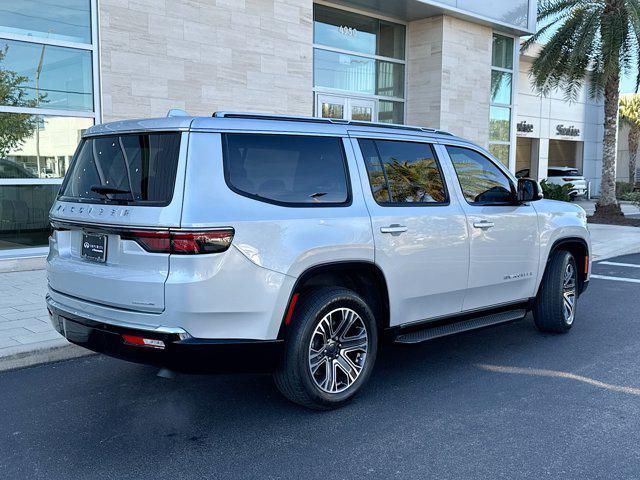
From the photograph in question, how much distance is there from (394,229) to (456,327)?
114 cm

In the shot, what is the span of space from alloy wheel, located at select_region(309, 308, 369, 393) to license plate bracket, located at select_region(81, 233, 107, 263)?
4.74ft

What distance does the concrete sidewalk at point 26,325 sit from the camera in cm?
532

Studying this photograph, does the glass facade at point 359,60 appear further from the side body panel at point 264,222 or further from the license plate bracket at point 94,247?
the license plate bracket at point 94,247

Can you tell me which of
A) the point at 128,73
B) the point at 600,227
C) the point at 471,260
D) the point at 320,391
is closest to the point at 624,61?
the point at 600,227

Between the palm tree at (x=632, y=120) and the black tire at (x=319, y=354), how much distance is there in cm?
4058

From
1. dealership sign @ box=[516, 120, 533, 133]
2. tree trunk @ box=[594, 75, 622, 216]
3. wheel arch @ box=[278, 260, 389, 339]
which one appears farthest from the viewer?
dealership sign @ box=[516, 120, 533, 133]

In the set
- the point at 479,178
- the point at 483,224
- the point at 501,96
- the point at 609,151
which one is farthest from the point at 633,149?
the point at 483,224

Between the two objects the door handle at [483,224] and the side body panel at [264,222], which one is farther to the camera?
the door handle at [483,224]

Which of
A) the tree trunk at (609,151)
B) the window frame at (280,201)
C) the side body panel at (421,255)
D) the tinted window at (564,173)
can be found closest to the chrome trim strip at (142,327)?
the window frame at (280,201)

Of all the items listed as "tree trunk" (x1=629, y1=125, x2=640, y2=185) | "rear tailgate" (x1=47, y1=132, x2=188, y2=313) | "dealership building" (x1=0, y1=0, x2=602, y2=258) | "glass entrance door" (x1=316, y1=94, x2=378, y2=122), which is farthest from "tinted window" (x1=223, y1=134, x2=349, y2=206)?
"tree trunk" (x1=629, y1=125, x2=640, y2=185)

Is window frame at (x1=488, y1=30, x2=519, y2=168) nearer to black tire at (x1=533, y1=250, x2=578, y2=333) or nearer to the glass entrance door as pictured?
the glass entrance door

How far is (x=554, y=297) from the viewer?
5973mm

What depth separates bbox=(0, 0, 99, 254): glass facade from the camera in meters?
9.36

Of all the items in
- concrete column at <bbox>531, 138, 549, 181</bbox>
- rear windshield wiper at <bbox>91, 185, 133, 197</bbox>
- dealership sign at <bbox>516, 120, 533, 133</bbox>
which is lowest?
rear windshield wiper at <bbox>91, 185, 133, 197</bbox>
